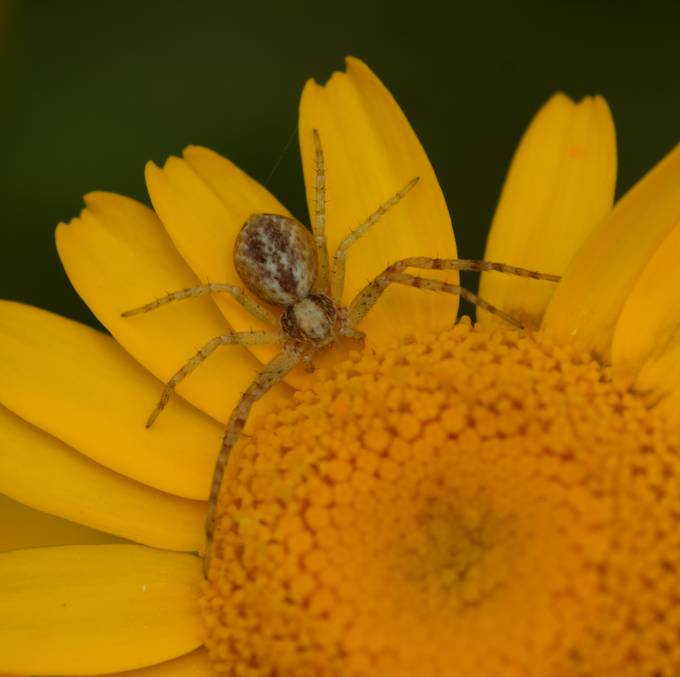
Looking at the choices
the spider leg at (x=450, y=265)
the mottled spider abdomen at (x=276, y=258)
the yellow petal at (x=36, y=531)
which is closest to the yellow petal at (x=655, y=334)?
the spider leg at (x=450, y=265)

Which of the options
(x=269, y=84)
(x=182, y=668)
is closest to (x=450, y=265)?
(x=182, y=668)

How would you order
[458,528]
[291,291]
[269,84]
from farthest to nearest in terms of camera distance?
[269,84] → [291,291] → [458,528]

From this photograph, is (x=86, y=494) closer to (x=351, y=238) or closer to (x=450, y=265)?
(x=351, y=238)

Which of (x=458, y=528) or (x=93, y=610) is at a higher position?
(x=93, y=610)

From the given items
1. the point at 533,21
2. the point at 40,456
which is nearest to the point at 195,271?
the point at 40,456

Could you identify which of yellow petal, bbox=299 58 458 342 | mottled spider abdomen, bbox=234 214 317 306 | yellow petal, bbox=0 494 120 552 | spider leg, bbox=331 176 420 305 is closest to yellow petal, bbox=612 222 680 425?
yellow petal, bbox=299 58 458 342

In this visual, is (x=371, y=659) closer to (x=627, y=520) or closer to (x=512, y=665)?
(x=512, y=665)

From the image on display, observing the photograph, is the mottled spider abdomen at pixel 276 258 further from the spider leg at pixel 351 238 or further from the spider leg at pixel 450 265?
the spider leg at pixel 450 265
